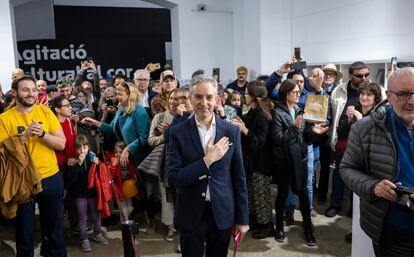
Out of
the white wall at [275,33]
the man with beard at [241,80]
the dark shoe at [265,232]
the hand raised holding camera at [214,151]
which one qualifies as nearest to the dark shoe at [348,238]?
the dark shoe at [265,232]

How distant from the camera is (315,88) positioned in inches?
176

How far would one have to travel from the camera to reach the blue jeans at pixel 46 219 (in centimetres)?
287

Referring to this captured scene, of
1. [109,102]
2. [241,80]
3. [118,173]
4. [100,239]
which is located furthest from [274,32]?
[100,239]

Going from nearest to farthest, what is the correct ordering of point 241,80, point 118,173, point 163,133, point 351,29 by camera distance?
point 163,133, point 118,173, point 351,29, point 241,80

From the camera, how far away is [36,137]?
2832mm

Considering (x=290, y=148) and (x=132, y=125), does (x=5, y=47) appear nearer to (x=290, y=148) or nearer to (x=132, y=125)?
(x=132, y=125)

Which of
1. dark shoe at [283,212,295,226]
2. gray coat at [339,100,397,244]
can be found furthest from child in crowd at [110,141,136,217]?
gray coat at [339,100,397,244]

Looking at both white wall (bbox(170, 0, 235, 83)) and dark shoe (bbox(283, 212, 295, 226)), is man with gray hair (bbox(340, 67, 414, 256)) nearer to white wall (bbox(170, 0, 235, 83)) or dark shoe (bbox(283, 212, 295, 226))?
dark shoe (bbox(283, 212, 295, 226))

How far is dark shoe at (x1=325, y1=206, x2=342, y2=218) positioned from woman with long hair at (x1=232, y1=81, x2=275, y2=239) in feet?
2.70

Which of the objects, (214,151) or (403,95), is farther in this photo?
(214,151)

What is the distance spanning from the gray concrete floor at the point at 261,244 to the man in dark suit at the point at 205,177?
134 centimetres

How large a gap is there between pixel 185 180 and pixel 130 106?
1.91 meters

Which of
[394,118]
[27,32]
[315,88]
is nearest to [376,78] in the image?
[315,88]

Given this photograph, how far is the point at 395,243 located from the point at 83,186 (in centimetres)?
274
